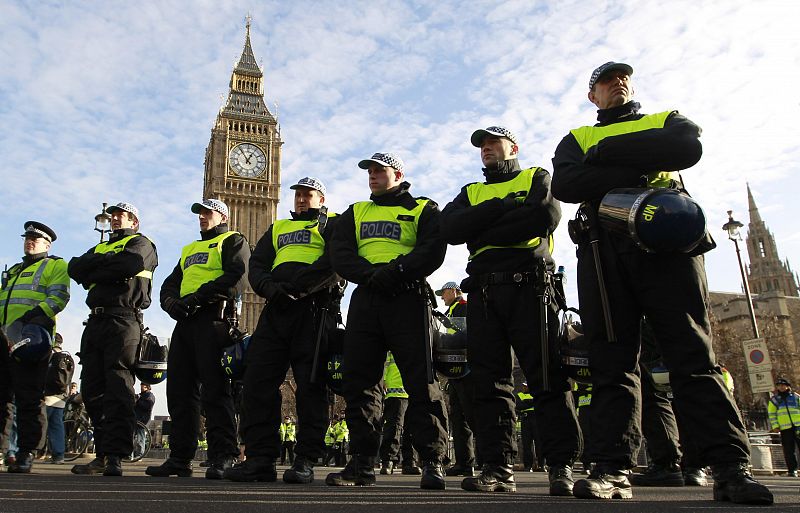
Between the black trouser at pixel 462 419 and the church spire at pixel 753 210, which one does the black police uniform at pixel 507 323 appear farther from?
the church spire at pixel 753 210

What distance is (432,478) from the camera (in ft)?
13.8

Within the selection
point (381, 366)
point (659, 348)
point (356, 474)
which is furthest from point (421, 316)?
point (659, 348)

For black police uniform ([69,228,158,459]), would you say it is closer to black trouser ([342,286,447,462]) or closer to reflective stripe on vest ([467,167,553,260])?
black trouser ([342,286,447,462])

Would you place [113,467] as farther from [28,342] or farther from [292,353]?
[292,353]

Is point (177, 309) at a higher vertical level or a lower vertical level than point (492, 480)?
higher

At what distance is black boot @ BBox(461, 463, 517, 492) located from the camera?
13.0ft

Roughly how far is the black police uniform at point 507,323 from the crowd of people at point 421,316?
1 centimetres

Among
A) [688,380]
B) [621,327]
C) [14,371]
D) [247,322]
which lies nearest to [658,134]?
[621,327]

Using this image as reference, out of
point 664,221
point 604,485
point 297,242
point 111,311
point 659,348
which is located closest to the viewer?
point 664,221

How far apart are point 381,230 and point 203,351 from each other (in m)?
1.91

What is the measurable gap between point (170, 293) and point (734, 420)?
4700mm

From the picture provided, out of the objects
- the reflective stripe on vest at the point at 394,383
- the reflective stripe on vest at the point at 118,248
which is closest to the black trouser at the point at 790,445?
the reflective stripe on vest at the point at 394,383

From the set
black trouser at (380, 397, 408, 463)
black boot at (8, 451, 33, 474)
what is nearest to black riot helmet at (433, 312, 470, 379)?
black boot at (8, 451, 33, 474)

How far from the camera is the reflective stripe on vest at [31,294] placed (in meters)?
6.41
